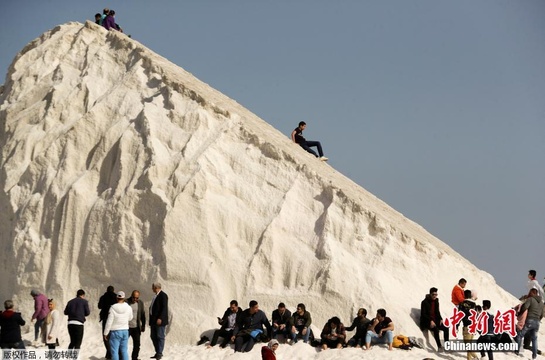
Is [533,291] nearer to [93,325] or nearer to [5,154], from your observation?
[93,325]

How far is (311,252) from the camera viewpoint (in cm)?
2380

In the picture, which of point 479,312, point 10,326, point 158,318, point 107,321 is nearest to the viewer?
point 10,326

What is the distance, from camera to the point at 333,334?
71.4 feet

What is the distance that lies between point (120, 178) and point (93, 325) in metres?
3.77

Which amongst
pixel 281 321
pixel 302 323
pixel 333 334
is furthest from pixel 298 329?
pixel 333 334

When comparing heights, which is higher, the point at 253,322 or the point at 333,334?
the point at 253,322

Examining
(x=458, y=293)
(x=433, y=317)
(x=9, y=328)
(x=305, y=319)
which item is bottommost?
(x=9, y=328)

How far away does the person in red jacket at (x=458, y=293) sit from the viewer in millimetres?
22938

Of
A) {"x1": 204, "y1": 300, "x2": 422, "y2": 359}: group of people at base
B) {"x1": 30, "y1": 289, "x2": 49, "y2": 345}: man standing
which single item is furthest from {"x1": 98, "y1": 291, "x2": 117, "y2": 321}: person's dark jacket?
{"x1": 204, "y1": 300, "x2": 422, "y2": 359}: group of people at base

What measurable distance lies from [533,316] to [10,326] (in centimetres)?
1128

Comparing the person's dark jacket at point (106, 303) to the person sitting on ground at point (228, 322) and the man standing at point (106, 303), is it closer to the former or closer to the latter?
the man standing at point (106, 303)

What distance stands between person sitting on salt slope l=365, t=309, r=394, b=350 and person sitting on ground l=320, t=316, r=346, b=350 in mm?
557

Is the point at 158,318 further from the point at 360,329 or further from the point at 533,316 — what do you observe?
the point at 533,316

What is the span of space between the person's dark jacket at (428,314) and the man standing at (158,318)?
5598 millimetres
